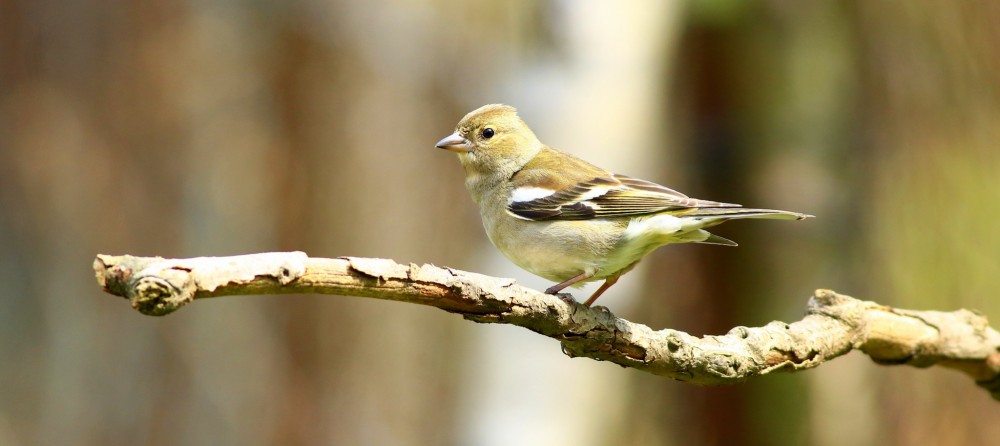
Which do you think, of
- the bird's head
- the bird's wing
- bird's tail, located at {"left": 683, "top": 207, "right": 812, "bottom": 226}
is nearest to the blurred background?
the bird's head

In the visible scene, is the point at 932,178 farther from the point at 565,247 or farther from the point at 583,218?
the point at 565,247

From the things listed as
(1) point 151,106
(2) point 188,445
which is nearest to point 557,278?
(2) point 188,445

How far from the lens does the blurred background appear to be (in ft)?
20.3

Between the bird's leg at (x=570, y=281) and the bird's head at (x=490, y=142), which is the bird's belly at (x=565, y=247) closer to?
the bird's leg at (x=570, y=281)

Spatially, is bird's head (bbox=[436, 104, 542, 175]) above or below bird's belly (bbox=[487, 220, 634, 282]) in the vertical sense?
above

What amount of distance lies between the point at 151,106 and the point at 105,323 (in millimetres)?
2460

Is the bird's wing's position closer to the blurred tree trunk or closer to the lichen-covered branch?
the lichen-covered branch

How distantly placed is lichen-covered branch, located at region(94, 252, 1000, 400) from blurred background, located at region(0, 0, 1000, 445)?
7.18 ft

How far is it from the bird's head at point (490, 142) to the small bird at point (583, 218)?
0.08m

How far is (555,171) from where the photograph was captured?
4.29 meters

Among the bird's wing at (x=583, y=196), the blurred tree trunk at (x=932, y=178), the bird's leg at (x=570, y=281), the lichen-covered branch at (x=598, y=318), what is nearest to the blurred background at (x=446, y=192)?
the blurred tree trunk at (x=932, y=178)

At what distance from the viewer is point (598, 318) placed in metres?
2.88

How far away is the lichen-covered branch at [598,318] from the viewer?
1907mm

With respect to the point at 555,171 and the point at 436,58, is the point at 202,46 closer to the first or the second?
the point at 436,58
